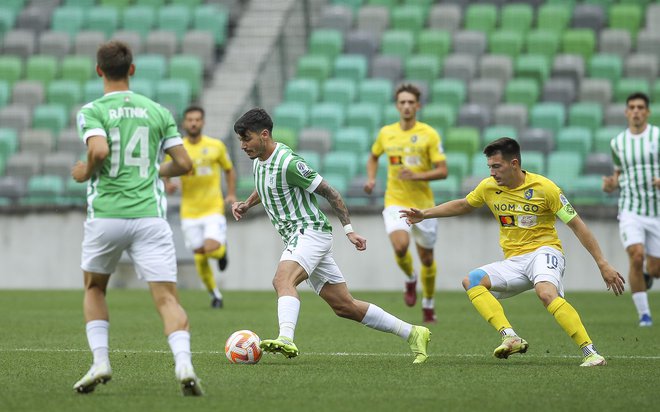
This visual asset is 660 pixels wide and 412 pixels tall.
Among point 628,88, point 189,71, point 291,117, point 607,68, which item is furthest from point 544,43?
point 189,71

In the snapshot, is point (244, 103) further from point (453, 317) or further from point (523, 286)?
point (523, 286)

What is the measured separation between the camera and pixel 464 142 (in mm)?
21156

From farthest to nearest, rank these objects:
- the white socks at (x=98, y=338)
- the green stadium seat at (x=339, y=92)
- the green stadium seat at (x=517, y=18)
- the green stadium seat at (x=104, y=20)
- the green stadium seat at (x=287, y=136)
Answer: the green stadium seat at (x=104, y=20)
the green stadium seat at (x=517, y=18)
the green stadium seat at (x=339, y=92)
the green stadium seat at (x=287, y=136)
the white socks at (x=98, y=338)

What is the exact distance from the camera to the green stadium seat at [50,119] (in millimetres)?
23125

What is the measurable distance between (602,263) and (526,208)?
93cm

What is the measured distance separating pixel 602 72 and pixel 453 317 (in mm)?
9838

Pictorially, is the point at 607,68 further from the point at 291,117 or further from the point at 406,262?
the point at 406,262

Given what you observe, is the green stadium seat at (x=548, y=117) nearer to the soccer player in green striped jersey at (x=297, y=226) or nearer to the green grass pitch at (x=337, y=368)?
the green grass pitch at (x=337, y=368)

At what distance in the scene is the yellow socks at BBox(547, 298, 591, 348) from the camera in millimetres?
9102

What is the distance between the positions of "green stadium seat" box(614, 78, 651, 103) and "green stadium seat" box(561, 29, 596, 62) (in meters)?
1.09

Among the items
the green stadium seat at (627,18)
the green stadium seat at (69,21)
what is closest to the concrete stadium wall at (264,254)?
the green stadium seat at (627,18)

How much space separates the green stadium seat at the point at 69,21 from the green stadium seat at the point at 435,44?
7112mm

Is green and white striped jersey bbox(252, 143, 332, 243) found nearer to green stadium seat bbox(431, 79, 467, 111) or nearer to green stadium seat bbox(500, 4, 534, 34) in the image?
green stadium seat bbox(431, 79, 467, 111)

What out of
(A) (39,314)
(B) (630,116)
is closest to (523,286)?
(B) (630,116)
